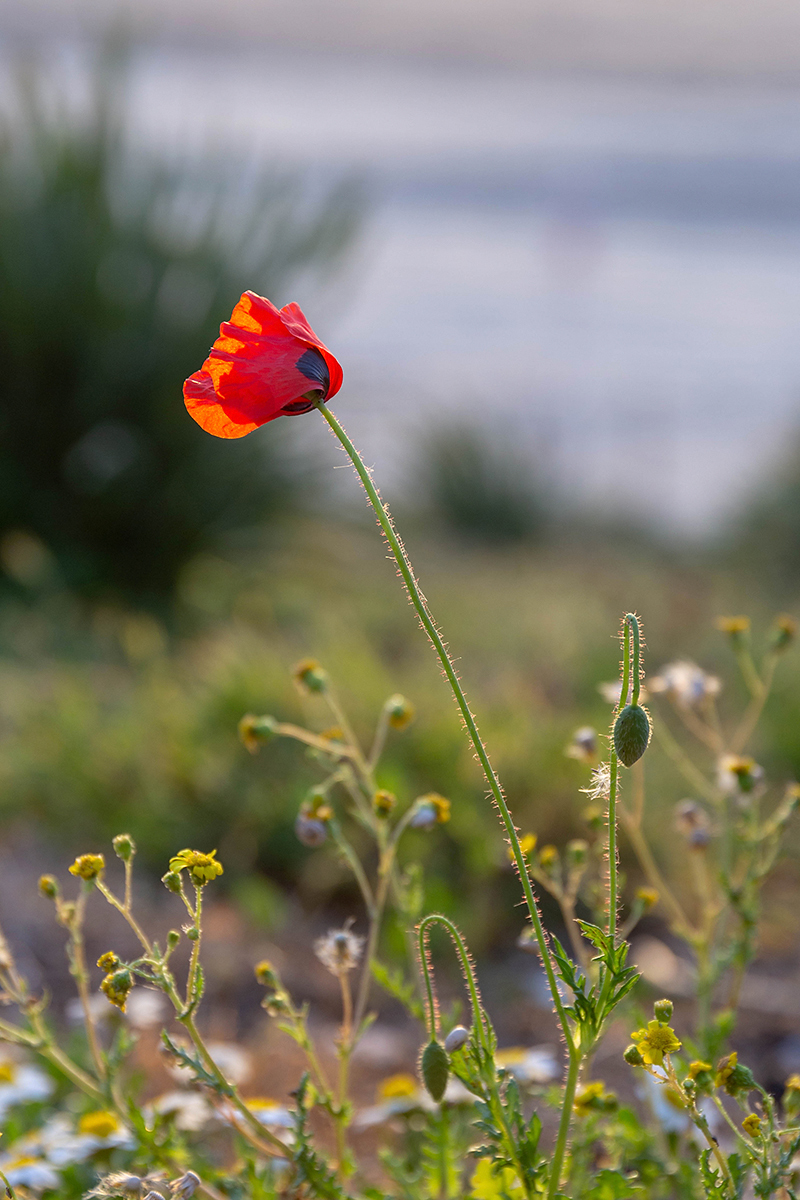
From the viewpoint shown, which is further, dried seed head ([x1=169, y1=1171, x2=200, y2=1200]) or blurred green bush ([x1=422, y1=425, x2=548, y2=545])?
blurred green bush ([x1=422, y1=425, x2=548, y2=545])

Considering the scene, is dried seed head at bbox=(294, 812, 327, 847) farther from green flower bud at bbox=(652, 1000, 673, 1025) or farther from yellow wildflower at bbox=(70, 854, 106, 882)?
green flower bud at bbox=(652, 1000, 673, 1025)

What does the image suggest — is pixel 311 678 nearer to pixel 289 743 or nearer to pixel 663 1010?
pixel 663 1010

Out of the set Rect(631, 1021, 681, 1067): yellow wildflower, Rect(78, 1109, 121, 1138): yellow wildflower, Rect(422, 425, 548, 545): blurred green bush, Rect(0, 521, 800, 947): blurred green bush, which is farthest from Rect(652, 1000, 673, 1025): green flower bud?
Rect(422, 425, 548, 545): blurred green bush

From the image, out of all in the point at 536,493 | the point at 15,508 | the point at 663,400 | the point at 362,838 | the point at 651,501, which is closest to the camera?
the point at 362,838

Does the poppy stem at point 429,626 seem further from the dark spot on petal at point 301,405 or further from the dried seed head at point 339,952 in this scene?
the dried seed head at point 339,952

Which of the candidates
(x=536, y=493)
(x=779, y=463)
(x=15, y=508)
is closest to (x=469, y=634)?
(x=15, y=508)

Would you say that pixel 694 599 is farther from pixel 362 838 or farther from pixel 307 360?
pixel 307 360
